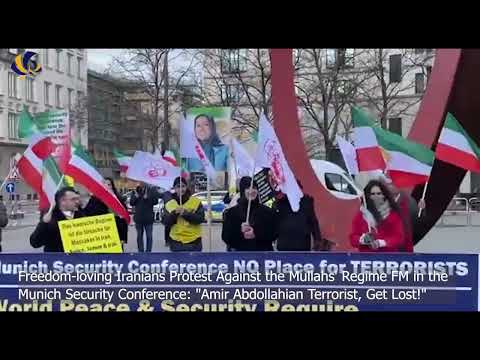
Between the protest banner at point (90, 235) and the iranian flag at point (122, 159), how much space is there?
443 millimetres

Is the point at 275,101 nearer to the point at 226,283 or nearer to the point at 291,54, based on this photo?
the point at 291,54

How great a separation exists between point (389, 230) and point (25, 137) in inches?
121

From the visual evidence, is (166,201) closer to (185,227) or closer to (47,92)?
(185,227)

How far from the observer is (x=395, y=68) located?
18.6 ft

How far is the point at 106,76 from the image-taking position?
5.80m

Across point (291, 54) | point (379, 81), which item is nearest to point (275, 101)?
point (291, 54)

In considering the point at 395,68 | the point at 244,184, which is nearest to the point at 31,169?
the point at 244,184

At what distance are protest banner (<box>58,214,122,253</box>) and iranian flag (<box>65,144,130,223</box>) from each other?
0.65 feet

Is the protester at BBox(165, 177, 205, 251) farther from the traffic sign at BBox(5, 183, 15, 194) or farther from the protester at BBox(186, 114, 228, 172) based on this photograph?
the traffic sign at BBox(5, 183, 15, 194)

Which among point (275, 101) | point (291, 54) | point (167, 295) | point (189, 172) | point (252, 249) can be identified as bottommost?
point (167, 295)

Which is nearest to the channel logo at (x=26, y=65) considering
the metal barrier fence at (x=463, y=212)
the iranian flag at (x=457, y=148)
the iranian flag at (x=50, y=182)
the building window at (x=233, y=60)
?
the iranian flag at (x=50, y=182)

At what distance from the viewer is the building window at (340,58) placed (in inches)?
221

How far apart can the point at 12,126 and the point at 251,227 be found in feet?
7.07

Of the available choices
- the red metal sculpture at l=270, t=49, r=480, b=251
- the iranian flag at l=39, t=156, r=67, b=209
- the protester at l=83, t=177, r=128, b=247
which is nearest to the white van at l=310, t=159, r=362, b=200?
the red metal sculpture at l=270, t=49, r=480, b=251
